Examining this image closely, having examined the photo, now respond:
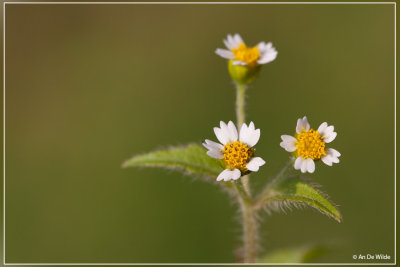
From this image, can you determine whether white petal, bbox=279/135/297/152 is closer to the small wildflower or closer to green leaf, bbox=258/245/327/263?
the small wildflower

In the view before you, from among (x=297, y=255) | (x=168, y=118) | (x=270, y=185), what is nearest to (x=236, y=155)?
(x=270, y=185)

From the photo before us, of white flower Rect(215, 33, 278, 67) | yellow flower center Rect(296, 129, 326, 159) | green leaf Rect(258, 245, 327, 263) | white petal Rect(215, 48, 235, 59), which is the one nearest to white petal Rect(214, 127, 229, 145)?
yellow flower center Rect(296, 129, 326, 159)

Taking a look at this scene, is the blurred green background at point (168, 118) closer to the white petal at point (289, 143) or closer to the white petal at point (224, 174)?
the white petal at point (289, 143)

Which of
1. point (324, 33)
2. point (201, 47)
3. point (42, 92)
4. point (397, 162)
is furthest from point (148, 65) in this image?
point (397, 162)

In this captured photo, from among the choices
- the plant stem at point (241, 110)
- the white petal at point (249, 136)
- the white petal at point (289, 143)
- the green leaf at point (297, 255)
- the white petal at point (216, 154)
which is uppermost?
the plant stem at point (241, 110)

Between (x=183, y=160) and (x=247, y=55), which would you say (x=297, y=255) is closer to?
(x=183, y=160)

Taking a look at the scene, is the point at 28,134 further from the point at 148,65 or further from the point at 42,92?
the point at 148,65

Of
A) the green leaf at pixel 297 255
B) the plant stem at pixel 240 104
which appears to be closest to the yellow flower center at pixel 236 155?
the plant stem at pixel 240 104
